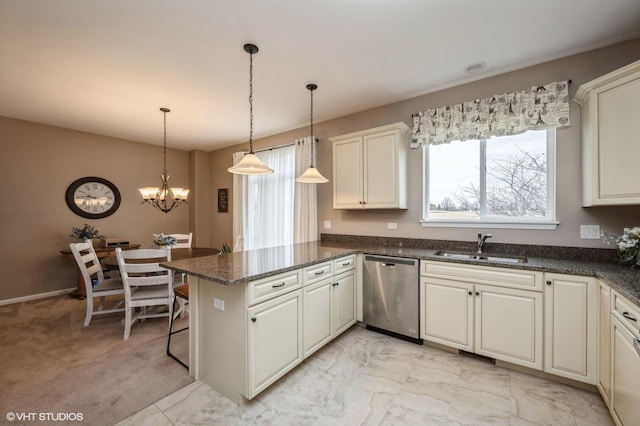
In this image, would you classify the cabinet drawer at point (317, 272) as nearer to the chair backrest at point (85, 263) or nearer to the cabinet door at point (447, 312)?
the cabinet door at point (447, 312)

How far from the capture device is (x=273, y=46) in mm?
2178

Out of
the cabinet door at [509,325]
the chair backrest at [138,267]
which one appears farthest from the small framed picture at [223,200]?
the cabinet door at [509,325]

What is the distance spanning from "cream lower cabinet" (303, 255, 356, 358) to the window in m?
1.12

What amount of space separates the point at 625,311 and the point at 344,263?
189 cm

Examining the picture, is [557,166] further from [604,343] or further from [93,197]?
[93,197]

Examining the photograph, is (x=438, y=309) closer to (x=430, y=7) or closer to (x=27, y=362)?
(x=430, y=7)

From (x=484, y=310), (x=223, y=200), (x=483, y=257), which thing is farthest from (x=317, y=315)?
(x=223, y=200)

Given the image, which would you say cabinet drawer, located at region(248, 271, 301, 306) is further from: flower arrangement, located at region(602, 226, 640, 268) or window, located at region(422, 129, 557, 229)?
flower arrangement, located at region(602, 226, 640, 268)

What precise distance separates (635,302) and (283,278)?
1.92 meters

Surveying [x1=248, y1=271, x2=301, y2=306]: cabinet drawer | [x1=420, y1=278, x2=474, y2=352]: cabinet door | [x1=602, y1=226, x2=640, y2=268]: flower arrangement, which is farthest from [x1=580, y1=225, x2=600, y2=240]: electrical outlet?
[x1=248, y1=271, x2=301, y2=306]: cabinet drawer

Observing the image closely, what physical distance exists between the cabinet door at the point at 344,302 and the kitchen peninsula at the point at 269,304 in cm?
2

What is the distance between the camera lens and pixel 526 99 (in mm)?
2436

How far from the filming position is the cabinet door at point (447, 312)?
228cm

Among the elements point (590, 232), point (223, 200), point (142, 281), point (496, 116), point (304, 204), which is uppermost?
point (496, 116)
